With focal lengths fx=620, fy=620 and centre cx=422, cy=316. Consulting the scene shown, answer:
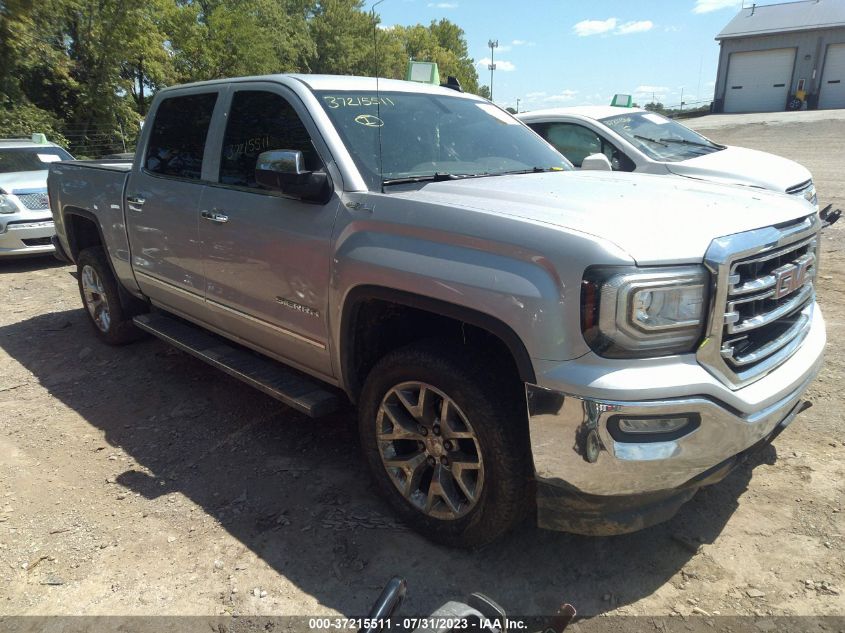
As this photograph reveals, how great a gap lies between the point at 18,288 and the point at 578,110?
7201 mm

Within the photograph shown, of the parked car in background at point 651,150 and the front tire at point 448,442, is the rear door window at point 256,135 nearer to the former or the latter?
the front tire at point 448,442

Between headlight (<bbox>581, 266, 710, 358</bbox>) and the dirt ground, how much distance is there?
1094mm

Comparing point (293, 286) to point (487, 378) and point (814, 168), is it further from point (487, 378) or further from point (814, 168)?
point (814, 168)

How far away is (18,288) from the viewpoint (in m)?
7.76

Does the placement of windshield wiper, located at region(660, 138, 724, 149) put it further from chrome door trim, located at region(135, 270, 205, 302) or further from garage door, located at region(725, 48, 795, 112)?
garage door, located at region(725, 48, 795, 112)

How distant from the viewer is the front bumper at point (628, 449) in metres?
2.07

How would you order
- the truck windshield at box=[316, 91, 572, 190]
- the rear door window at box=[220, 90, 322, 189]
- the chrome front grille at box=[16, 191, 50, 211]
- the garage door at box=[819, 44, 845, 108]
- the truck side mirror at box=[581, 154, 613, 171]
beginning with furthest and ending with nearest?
1. the garage door at box=[819, 44, 845, 108]
2. the chrome front grille at box=[16, 191, 50, 211]
3. the truck side mirror at box=[581, 154, 613, 171]
4. the rear door window at box=[220, 90, 322, 189]
5. the truck windshield at box=[316, 91, 572, 190]

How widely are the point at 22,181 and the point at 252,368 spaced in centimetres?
762

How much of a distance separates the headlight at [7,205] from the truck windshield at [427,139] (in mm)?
7511

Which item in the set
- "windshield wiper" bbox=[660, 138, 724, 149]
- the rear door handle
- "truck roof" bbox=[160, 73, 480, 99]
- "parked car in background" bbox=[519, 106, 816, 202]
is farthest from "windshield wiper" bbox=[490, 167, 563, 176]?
"windshield wiper" bbox=[660, 138, 724, 149]

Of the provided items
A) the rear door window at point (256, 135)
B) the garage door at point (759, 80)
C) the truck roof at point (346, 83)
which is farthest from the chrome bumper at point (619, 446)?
the garage door at point (759, 80)

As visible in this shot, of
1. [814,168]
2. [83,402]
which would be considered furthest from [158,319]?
[814,168]

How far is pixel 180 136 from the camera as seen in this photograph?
420 centimetres

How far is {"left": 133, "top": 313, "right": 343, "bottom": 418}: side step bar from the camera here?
10.4 ft
